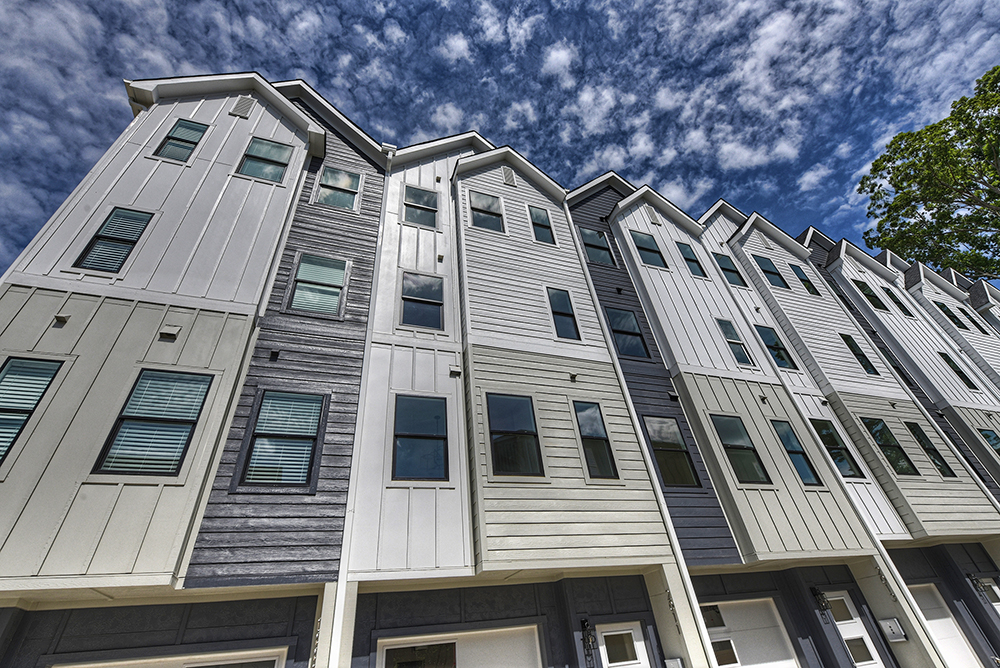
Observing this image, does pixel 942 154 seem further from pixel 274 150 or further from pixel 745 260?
pixel 274 150

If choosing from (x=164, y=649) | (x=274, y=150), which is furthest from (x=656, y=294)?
(x=164, y=649)

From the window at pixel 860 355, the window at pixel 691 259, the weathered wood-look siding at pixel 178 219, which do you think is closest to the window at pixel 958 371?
the window at pixel 860 355

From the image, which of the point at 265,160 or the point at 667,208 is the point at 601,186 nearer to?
the point at 667,208

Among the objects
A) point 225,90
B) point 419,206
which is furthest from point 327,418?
point 225,90

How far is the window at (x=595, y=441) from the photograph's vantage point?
24.9 ft

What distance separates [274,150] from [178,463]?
8.02 metres

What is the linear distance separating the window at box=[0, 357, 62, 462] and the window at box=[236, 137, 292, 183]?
5622mm

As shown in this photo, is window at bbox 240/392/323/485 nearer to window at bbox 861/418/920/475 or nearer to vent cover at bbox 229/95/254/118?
vent cover at bbox 229/95/254/118

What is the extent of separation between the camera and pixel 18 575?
4.27m

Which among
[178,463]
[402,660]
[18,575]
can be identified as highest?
[178,463]

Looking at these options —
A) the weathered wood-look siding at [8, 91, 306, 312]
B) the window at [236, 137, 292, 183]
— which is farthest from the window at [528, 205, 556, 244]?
the window at [236, 137, 292, 183]

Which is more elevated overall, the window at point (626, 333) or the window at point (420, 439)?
the window at point (626, 333)

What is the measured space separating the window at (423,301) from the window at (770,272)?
12192 millimetres

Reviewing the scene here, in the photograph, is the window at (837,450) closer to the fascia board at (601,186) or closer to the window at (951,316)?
the fascia board at (601,186)
